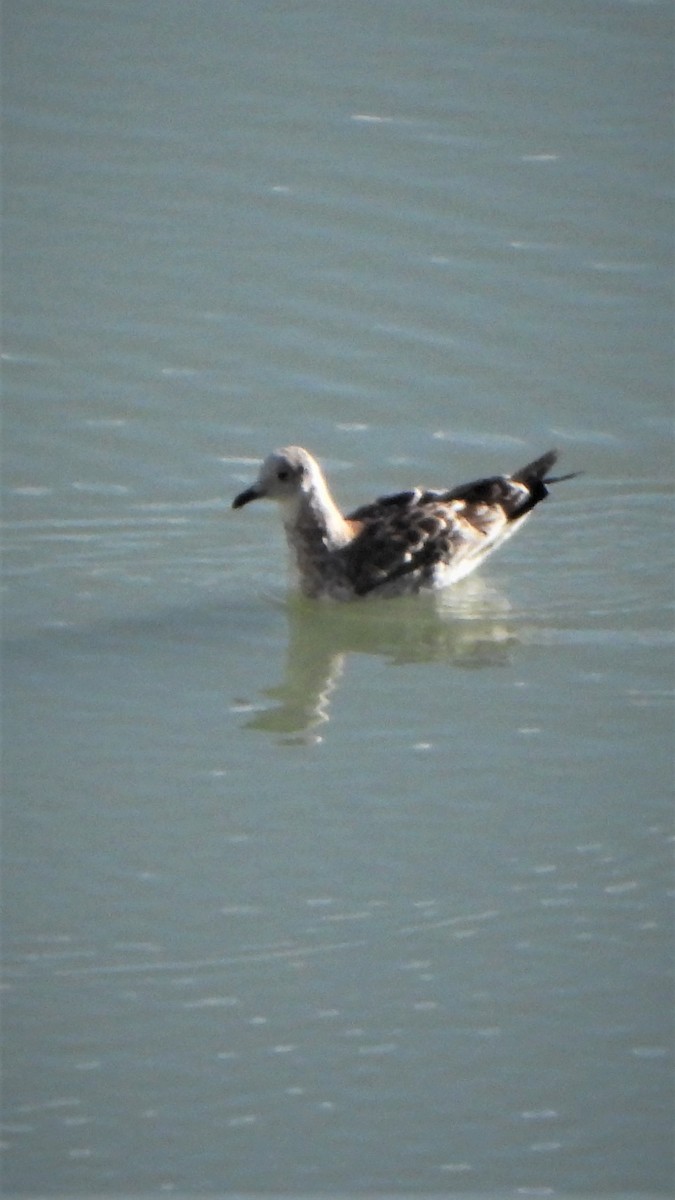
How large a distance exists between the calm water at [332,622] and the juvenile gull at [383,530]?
170mm

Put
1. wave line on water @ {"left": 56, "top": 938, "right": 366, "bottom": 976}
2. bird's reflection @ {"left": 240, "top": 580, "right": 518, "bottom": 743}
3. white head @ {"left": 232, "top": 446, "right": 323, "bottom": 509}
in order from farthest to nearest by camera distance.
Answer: white head @ {"left": 232, "top": 446, "right": 323, "bottom": 509} < bird's reflection @ {"left": 240, "top": 580, "right": 518, "bottom": 743} < wave line on water @ {"left": 56, "top": 938, "right": 366, "bottom": 976}

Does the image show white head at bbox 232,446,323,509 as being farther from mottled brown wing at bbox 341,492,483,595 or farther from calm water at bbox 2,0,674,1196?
calm water at bbox 2,0,674,1196

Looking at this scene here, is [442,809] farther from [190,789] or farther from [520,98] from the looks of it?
[520,98]

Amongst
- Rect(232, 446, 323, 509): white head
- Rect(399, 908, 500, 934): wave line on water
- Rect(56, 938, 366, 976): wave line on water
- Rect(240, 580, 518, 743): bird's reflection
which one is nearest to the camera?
Rect(56, 938, 366, 976): wave line on water

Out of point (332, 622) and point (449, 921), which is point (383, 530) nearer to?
point (332, 622)

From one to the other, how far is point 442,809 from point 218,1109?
204cm

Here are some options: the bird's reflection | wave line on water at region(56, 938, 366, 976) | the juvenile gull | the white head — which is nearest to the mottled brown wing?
the juvenile gull

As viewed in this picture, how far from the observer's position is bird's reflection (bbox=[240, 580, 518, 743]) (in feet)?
32.7

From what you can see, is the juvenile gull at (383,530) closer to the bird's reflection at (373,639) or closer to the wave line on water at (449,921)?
the bird's reflection at (373,639)

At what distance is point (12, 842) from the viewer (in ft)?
28.3

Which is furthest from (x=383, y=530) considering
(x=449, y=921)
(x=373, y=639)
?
(x=449, y=921)

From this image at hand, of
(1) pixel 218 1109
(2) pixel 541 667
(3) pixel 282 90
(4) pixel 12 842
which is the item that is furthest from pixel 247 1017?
(3) pixel 282 90

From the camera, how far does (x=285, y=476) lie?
11031mm

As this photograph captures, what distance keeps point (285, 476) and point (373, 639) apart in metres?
0.88
